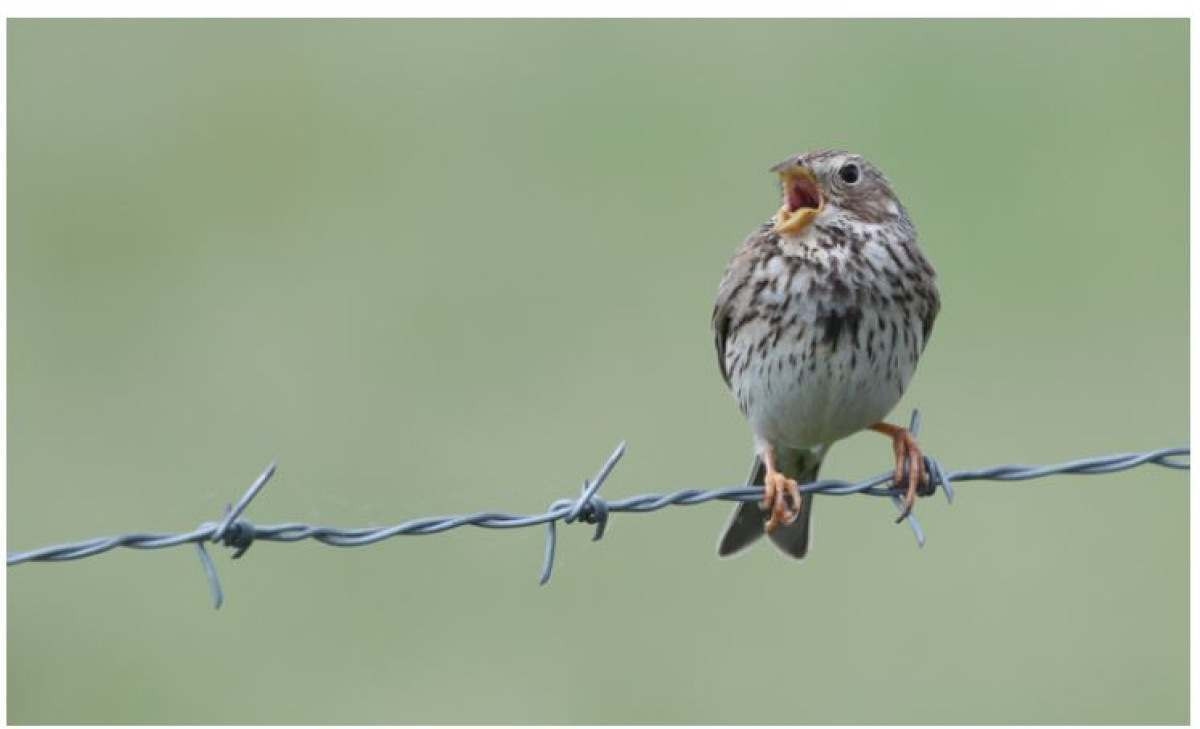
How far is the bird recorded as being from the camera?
760 centimetres

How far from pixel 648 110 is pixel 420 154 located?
1.18 m

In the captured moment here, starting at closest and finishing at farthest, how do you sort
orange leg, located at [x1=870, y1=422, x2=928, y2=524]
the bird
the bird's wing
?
orange leg, located at [x1=870, y1=422, x2=928, y2=524]
the bird
the bird's wing

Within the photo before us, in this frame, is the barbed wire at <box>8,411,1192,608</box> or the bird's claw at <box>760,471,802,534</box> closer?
the barbed wire at <box>8,411,1192,608</box>

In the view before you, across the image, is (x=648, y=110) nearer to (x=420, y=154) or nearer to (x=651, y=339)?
(x=420, y=154)

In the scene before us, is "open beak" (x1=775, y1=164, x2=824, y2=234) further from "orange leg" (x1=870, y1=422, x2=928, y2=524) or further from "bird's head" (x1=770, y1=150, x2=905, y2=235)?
"orange leg" (x1=870, y1=422, x2=928, y2=524)

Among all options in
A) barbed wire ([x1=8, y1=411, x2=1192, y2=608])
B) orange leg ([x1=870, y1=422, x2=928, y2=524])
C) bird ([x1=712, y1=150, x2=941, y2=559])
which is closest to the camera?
barbed wire ([x1=8, y1=411, x2=1192, y2=608])

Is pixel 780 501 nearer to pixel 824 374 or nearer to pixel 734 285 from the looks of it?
pixel 824 374

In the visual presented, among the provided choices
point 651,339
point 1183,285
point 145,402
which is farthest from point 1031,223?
point 145,402

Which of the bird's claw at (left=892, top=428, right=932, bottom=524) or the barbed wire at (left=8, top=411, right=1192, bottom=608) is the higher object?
the barbed wire at (left=8, top=411, right=1192, bottom=608)

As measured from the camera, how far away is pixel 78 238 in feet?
40.9

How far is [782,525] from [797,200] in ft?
3.41

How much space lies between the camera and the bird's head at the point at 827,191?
770 centimetres

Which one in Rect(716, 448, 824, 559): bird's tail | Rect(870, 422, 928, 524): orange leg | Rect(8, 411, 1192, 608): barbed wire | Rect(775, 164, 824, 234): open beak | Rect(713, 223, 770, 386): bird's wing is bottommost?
Rect(716, 448, 824, 559): bird's tail

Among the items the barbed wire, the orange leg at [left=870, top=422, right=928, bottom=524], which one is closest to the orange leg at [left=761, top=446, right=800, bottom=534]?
the orange leg at [left=870, top=422, right=928, bottom=524]
